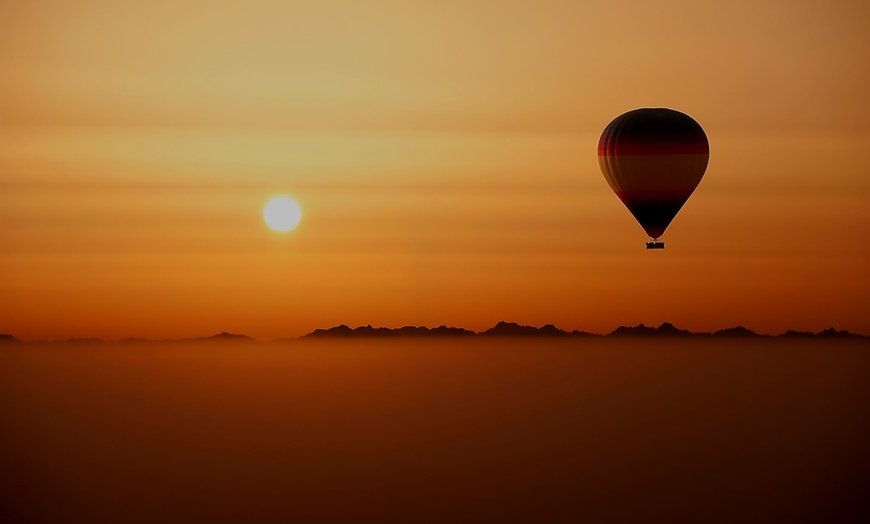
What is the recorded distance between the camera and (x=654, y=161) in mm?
38750

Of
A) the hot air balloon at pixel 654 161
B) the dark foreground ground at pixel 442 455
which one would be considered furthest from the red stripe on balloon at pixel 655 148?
the dark foreground ground at pixel 442 455

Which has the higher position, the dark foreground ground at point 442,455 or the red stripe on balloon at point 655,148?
the red stripe on balloon at point 655,148

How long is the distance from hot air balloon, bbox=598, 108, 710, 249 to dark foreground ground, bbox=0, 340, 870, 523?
1067 inches

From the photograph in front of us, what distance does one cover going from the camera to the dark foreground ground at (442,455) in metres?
69.1

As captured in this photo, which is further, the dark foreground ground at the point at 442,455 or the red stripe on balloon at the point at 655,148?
the dark foreground ground at the point at 442,455

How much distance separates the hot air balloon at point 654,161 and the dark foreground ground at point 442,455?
27.1m

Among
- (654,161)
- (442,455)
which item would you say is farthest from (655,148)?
(442,455)

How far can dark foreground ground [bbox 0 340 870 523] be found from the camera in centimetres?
6912

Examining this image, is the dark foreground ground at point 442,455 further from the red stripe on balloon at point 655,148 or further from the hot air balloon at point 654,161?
the red stripe on balloon at point 655,148

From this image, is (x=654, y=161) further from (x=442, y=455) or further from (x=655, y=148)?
(x=442, y=455)

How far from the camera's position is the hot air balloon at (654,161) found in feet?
127

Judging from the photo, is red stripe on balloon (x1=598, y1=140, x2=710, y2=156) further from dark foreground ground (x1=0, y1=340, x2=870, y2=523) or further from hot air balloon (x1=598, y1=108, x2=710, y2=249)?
dark foreground ground (x1=0, y1=340, x2=870, y2=523)

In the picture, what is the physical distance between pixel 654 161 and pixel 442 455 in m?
69.5

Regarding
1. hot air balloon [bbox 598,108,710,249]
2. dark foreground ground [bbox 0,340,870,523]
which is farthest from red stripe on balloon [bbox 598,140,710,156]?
dark foreground ground [bbox 0,340,870,523]
